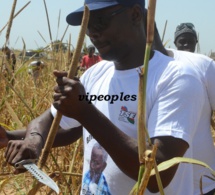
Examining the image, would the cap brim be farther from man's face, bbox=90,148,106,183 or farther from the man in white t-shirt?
man's face, bbox=90,148,106,183

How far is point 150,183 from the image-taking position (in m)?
1.08

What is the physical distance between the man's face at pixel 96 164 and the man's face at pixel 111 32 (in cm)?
25

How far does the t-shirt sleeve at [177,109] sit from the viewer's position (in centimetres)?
111

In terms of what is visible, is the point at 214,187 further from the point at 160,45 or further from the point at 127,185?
the point at 160,45

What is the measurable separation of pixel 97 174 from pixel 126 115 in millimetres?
185

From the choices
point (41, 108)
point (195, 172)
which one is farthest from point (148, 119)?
point (41, 108)

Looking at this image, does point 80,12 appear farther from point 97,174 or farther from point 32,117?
point 32,117

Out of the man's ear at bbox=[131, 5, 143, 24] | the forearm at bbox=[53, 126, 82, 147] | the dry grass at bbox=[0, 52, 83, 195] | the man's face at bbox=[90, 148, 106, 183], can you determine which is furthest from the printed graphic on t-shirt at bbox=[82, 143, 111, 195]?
the dry grass at bbox=[0, 52, 83, 195]

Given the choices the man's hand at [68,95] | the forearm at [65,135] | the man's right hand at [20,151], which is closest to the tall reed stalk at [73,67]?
the man's hand at [68,95]

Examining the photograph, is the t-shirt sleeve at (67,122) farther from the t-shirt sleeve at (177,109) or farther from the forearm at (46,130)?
the t-shirt sleeve at (177,109)

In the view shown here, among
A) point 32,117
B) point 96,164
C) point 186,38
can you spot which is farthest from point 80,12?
point 186,38

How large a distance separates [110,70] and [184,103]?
1.04ft

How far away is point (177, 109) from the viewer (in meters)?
1.12

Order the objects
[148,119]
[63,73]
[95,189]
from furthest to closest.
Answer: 1. [95,189]
2. [148,119]
3. [63,73]
